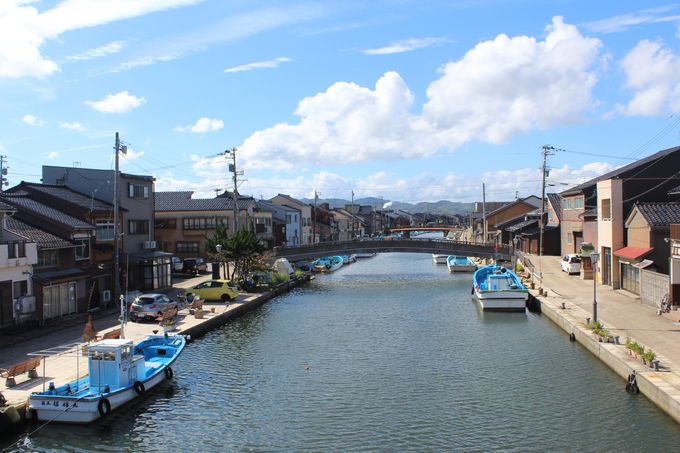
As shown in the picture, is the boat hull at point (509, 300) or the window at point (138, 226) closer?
the boat hull at point (509, 300)

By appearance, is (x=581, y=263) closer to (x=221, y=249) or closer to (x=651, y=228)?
(x=651, y=228)

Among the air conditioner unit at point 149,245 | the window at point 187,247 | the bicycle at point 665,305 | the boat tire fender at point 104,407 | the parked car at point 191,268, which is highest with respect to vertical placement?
the air conditioner unit at point 149,245

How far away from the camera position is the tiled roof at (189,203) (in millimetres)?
60031

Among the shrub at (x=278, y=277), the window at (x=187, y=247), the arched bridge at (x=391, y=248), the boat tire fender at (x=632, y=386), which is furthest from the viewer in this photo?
the window at (x=187, y=247)

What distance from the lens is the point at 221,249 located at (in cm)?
4272

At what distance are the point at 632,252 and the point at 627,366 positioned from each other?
49.5 ft

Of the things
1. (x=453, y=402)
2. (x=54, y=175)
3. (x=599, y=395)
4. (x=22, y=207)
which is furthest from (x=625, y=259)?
(x=54, y=175)

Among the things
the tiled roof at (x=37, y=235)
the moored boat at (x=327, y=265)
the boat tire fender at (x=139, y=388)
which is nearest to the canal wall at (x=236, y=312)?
the boat tire fender at (x=139, y=388)

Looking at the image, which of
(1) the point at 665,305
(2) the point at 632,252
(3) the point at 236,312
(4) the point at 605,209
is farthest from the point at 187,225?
(1) the point at 665,305

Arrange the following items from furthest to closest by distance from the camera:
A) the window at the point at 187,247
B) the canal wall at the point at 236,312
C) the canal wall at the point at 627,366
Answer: the window at the point at 187,247 → the canal wall at the point at 236,312 → the canal wall at the point at 627,366

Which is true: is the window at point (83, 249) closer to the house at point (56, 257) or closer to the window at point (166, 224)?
the house at point (56, 257)

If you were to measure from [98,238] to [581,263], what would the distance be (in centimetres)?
3422

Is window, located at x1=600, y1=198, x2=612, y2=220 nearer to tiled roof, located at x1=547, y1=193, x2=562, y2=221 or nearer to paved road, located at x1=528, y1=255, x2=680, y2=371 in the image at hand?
paved road, located at x1=528, y1=255, x2=680, y2=371

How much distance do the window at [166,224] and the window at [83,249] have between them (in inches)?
1082
